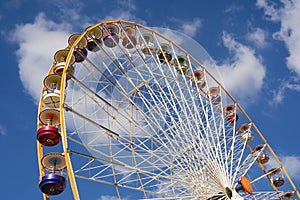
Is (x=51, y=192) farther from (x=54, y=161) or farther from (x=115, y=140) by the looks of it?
(x=115, y=140)

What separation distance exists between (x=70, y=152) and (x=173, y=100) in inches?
213

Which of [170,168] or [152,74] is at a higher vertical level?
[152,74]

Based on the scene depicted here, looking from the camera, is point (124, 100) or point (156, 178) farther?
point (124, 100)

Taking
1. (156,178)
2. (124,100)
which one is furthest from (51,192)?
(124,100)

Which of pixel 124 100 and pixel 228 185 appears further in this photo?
pixel 124 100

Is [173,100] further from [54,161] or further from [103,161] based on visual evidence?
[54,161]

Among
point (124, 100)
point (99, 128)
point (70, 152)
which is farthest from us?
point (124, 100)

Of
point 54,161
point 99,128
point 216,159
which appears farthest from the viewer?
point 216,159

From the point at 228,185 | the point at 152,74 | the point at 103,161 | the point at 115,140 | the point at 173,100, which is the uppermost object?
the point at 152,74

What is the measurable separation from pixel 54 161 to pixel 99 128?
7.37 feet

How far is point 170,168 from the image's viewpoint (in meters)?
13.9

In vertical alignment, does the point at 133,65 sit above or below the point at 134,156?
above

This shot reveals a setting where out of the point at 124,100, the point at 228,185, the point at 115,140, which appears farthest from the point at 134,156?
the point at 228,185

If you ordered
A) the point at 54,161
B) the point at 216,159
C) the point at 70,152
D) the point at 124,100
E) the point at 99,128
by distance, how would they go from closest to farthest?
the point at 70,152 < the point at 54,161 < the point at 99,128 < the point at 216,159 < the point at 124,100
